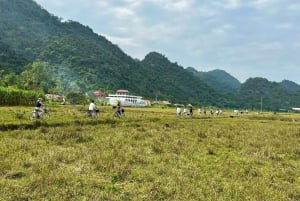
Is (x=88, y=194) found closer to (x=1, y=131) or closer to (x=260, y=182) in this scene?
(x=260, y=182)

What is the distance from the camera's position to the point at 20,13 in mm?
195000

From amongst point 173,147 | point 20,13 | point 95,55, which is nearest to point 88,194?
point 173,147

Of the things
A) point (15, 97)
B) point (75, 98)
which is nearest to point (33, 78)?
point (75, 98)

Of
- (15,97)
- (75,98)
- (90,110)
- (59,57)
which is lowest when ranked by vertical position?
(90,110)

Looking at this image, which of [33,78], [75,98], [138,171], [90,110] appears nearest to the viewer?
[138,171]

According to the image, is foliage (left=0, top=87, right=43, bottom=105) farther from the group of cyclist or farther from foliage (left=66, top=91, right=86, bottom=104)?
foliage (left=66, top=91, right=86, bottom=104)

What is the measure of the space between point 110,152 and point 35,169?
4.81m

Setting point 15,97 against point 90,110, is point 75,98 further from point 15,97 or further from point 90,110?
point 90,110

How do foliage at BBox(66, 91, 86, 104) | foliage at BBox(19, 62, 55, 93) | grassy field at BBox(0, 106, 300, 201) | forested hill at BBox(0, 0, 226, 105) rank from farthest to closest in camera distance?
forested hill at BBox(0, 0, 226, 105)
foliage at BBox(66, 91, 86, 104)
foliage at BBox(19, 62, 55, 93)
grassy field at BBox(0, 106, 300, 201)

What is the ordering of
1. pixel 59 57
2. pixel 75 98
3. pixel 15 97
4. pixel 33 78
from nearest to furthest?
pixel 15 97
pixel 33 78
pixel 75 98
pixel 59 57

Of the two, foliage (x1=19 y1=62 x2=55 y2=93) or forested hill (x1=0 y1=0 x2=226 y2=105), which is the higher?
forested hill (x1=0 y1=0 x2=226 y2=105)

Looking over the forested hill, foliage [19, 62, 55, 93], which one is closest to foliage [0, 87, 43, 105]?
foliage [19, 62, 55, 93]

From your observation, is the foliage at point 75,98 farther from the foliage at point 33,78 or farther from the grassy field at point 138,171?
the grassy field at point 138,171

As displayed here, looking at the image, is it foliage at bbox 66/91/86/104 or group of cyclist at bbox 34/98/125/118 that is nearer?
group of cyclist at bbox 34/98/125/118
